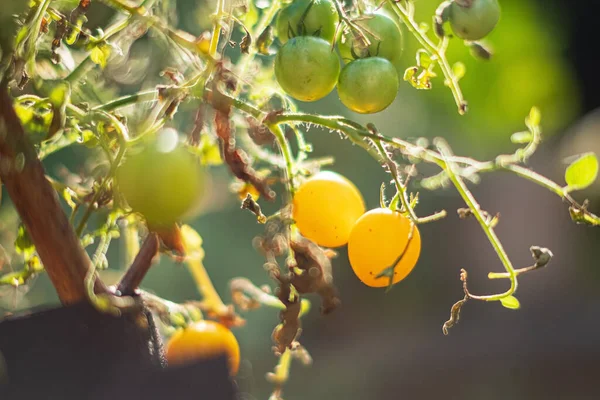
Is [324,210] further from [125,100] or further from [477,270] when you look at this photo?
[477,270]

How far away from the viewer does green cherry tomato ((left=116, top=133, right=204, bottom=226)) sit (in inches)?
9.9

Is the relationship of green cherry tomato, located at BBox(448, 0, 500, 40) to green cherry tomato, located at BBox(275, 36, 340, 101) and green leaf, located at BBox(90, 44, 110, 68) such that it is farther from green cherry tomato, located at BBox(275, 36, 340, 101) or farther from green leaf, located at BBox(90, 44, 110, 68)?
green leaf, located at BBox(90, 44, 110, 68)

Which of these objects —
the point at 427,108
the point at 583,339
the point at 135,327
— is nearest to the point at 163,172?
the point at 135,327

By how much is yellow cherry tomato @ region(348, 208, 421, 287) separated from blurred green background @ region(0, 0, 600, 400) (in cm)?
161

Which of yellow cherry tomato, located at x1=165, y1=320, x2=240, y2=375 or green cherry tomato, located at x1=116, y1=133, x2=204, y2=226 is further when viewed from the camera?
yellow cherry tomato, located at x1=165, y1=320, x2=240, y2=375

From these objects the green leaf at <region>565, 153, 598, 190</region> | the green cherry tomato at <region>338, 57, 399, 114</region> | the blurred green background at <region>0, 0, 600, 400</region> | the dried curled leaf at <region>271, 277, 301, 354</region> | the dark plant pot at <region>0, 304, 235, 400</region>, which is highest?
the green cherry tomato at <region>338, 57, 399, 114</region>

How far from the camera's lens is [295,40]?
0.31m

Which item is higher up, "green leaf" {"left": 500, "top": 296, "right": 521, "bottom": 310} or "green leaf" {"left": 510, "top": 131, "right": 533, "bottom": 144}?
"green leaf" {"left": 510, "top": 131, "right": 533, "bottom": 144}

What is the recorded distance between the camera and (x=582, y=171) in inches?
12.2

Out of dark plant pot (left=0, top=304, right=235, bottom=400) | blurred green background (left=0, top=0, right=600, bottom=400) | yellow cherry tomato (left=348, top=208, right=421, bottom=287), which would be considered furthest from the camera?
blurred green background (left=0, top=0, right=600, bottom=400)

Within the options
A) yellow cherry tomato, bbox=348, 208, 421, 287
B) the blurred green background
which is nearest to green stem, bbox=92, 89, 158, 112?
yellow cherry tomato, bbox=348, 208, 421, 287

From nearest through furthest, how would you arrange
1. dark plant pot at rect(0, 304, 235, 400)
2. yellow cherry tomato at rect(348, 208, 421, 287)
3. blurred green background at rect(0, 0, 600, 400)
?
dark plant pot at rect(0, 304, 235, 400)
yellow cherry tomato at rect(348, 208, 421, 287)
blurred green background at rect(0, 0, 600, 400)

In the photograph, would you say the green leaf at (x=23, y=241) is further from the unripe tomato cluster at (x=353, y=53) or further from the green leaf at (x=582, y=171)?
the green leaf at (x=582, y=171)

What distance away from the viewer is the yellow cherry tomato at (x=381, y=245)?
1.07 ft
